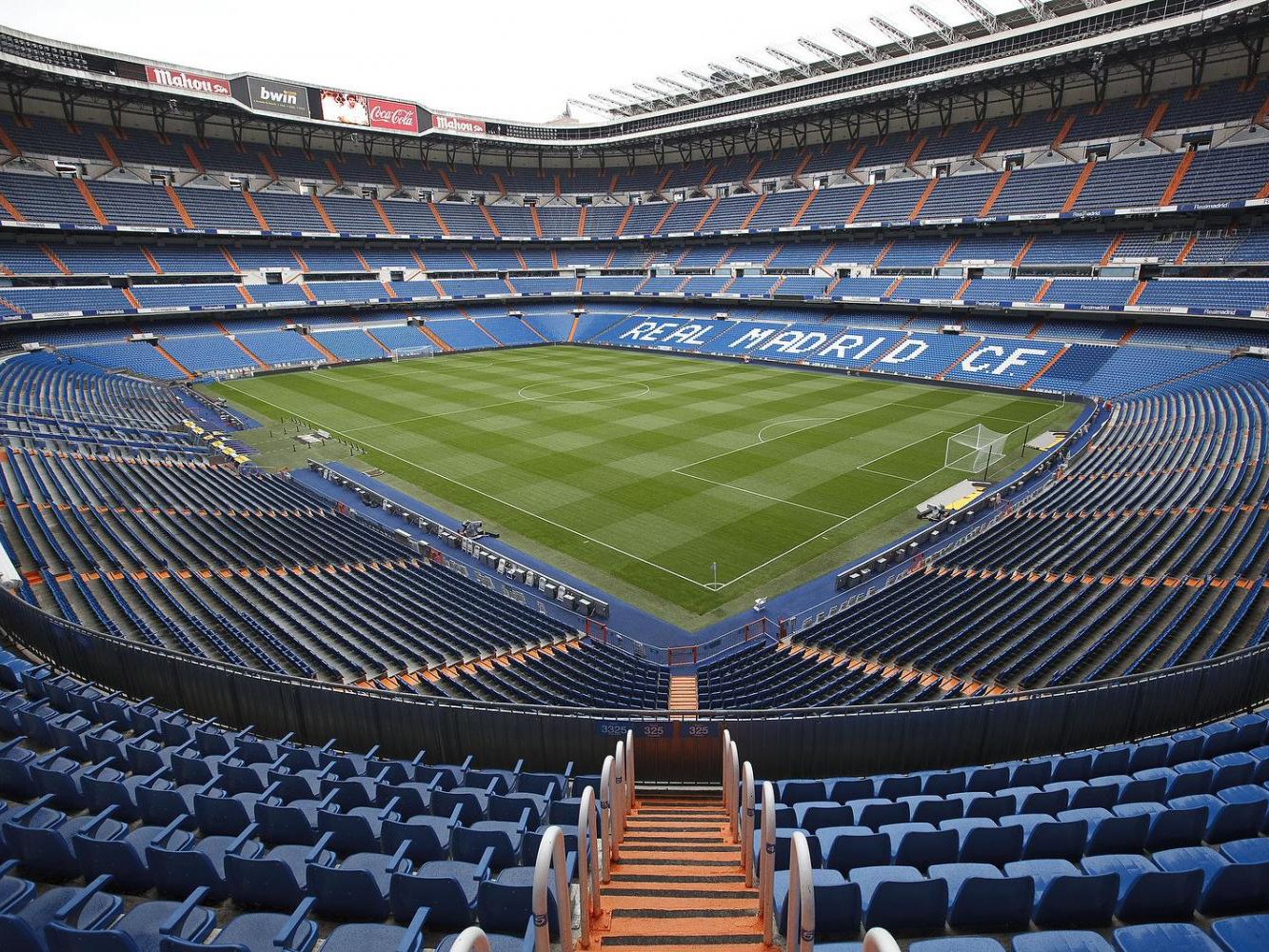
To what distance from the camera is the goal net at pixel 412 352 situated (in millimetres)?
59688

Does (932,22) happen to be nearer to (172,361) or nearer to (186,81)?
(186,81)

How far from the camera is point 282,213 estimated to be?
6172 centimetres

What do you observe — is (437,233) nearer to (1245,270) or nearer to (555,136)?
(555,136)

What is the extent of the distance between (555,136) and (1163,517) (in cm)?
7285

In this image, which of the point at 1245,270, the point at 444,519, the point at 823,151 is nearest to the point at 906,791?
the point at 444,519

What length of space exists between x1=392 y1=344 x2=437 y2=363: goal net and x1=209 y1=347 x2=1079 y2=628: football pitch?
686 centimetres

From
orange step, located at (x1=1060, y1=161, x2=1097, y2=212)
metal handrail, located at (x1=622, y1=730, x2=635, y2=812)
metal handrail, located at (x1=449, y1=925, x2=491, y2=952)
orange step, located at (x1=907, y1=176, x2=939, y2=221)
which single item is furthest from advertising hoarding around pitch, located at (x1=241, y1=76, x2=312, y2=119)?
metal handrail, located at (x1=449, y1=925, x2=491, y2=952)

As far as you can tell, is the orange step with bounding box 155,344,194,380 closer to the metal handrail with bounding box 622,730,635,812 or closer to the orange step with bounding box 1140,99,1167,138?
the metal handrail with bounding box 622,730,635,812

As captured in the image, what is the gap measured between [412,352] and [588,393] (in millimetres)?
23765

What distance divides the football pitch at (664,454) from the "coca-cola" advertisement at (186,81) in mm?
22894

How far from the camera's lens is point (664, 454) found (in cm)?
3186

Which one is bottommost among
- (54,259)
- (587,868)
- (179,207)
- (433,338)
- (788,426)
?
(788,426)

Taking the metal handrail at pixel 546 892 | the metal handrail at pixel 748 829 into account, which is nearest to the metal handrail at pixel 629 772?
the metal handrail at pixel 748 829

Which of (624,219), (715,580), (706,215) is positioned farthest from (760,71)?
(715,580)
